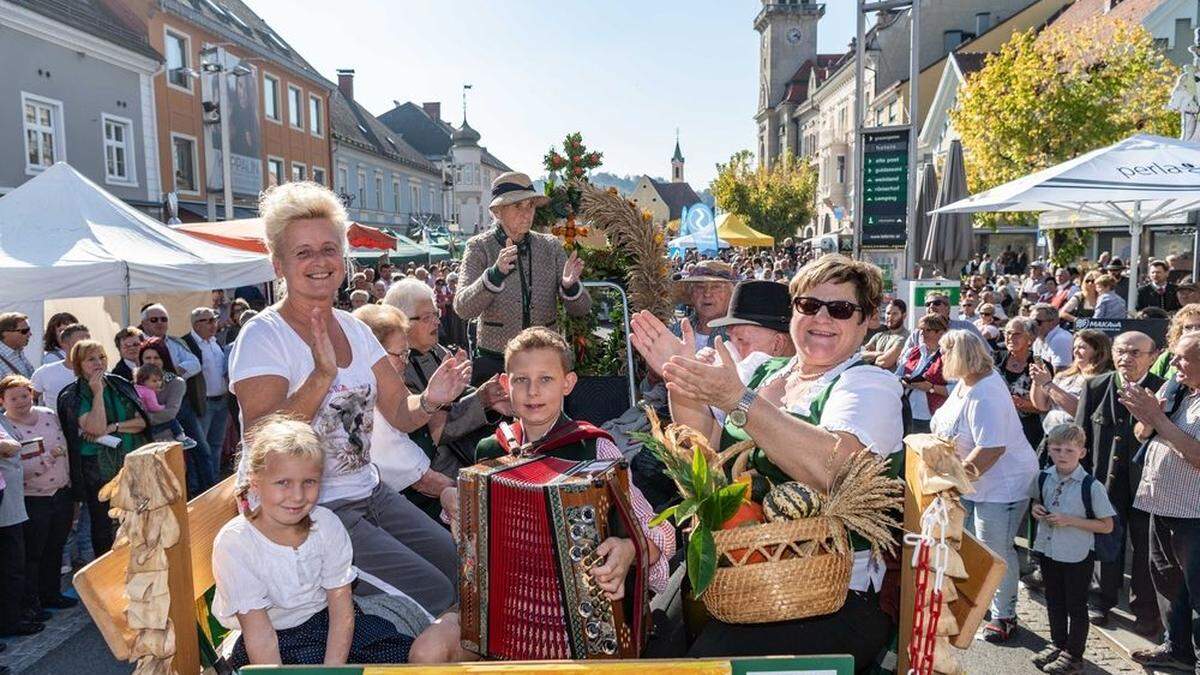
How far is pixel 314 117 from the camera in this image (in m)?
33.6

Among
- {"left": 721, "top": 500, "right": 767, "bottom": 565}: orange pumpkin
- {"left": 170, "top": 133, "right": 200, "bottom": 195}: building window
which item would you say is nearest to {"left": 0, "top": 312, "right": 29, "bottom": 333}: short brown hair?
{"left": 721, "top": 500, "right": 767, "bottom": 565}: orange pumpkin

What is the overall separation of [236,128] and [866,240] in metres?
19.0

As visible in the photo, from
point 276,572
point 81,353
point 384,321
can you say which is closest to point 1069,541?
point 384,321

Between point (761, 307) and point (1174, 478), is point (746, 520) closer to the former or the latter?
point (761, 307)

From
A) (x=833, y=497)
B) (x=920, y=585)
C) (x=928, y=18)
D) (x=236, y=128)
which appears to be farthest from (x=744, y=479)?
(x=928, y=18)

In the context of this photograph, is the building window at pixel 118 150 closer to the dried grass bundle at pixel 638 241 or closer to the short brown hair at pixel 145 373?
the short brown hair at pixel 145 373

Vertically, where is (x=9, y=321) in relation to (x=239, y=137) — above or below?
below

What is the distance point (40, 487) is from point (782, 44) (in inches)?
3420

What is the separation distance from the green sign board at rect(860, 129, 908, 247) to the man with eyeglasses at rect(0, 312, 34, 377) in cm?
1091

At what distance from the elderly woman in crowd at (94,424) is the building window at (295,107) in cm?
2761

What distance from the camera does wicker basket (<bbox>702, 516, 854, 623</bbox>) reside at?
2.23m

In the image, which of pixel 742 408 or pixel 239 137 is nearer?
pixel 742 408

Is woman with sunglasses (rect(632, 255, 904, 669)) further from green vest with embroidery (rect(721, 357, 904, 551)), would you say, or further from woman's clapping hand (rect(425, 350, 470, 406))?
woman's clapping hand (rect(425, 350, 470, 406))

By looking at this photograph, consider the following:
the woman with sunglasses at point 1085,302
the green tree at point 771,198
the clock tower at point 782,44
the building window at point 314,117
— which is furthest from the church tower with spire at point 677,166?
the woman with sunglasses at point 1085,302
